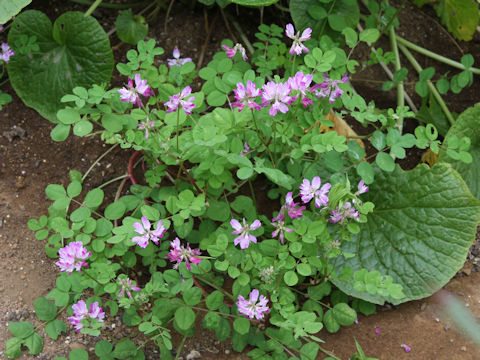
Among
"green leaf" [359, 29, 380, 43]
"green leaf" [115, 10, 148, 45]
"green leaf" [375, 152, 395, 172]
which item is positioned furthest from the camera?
"green leaf" [115, 10, 148, 45]

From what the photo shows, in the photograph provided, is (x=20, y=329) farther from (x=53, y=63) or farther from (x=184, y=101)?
(x=53, y=63)

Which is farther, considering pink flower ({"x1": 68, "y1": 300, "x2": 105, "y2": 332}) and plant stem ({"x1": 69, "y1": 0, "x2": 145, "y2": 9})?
plant stem ({"x1": 69, "y1": 0, "x2": 145, "y2": 9})

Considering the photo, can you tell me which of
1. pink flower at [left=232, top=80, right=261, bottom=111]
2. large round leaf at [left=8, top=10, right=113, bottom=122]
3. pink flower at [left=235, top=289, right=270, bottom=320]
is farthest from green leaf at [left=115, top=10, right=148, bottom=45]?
pink flower at [left=235, top=289, right=270, bottom=320]

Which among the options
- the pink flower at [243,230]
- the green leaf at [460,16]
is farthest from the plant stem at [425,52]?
the pink flower at [243,230]

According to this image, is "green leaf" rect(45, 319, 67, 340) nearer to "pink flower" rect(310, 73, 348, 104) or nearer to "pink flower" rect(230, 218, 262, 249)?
"pink flower" rect(230, 218, 262, 249)

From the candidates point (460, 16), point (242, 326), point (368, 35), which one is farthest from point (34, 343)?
point (460, 16)

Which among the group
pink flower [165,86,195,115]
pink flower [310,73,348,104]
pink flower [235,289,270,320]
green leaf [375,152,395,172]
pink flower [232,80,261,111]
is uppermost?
pink flower [232,80,261,111]

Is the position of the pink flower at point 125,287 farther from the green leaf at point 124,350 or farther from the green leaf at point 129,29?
the green leaf at point 129,29
